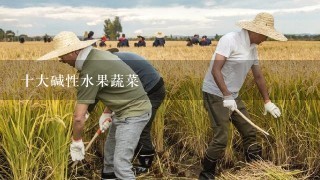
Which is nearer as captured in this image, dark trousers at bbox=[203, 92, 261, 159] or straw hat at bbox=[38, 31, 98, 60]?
straw hat at bbox=[38, 31, 98, 60]

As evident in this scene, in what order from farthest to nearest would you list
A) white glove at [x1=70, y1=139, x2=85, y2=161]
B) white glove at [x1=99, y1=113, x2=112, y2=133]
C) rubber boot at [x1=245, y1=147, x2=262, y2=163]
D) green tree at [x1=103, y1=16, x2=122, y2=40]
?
green tree at [x1=103, y1=16, x2=122, y2=40], rubber boot at [x1=245, y1=147, x2=262, y2=163], white glove at [x1=99, y1=113, x2=112, y2=133], white glove at [x1=70, y1=139, x2=85, y2=161]

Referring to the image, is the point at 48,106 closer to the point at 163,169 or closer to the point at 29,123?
the point at 29,123

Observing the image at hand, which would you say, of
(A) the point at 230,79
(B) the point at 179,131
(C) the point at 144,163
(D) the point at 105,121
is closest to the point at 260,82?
(A) the point at 230,79

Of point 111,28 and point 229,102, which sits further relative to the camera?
point 111,28

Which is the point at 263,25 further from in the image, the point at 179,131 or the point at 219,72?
the point at 179,131

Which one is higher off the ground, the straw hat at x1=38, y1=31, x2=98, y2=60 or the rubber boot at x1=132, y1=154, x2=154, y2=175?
the straw hat at x1=38, y1=31, x2=98, y2=60

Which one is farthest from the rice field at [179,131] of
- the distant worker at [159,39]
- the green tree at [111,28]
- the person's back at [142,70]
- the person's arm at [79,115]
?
the green tree at [111,28]

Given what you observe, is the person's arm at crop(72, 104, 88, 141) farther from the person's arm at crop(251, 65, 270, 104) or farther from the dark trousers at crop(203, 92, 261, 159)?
the person's arm at crop(251, 65, 270, 104)

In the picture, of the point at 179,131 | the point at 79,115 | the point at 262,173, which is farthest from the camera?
the point at 179,131

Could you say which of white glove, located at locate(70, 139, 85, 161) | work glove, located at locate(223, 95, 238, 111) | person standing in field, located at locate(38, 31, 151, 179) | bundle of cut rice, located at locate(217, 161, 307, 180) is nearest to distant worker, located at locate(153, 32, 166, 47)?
bundle of cut rice, located at locate(217, 161, 307, 180)

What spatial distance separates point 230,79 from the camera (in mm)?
3607

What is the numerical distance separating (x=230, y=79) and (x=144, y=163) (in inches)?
44.6

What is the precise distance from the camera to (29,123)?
3.15 meters

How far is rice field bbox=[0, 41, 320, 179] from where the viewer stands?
3.13m
